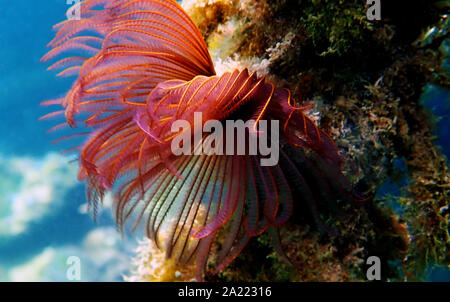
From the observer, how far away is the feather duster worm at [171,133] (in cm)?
203

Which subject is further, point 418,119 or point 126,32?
point 418,119

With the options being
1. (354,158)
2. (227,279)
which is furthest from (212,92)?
(227,279)

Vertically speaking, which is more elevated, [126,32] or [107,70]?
[126,32]

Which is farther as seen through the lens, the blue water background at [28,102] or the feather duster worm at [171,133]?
the blue water background at [28,102]

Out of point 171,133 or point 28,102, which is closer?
point 171,133

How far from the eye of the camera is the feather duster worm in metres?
2.03

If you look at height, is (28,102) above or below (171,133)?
above

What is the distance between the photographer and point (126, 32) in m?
2.34

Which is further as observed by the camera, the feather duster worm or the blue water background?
the blue water background

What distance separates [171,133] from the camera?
2018 millimetres
